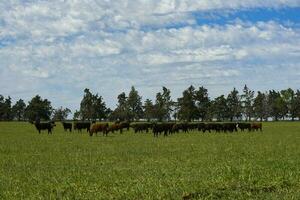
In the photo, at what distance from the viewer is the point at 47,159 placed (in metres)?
23.0

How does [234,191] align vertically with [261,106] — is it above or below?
below

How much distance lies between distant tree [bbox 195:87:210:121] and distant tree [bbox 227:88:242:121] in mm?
24634

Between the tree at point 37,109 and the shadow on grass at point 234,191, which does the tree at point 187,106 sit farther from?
the shadow on grass at point 234,191

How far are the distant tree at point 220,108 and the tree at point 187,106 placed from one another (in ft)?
65.2

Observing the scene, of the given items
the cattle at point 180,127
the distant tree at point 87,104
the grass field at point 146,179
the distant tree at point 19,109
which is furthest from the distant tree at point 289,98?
the grass field at point 146,179

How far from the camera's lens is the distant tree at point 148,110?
168175mm

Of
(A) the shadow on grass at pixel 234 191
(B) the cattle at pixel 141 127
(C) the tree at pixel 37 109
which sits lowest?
(A) the shadow on grass at pixel 234 191


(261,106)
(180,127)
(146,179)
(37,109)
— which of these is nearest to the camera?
(146,179)

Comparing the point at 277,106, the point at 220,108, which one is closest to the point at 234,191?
the point at 220,108

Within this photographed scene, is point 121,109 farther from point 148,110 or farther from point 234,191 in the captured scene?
point 234,191

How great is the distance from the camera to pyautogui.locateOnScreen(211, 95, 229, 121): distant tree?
6800 inches

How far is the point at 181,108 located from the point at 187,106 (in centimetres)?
194

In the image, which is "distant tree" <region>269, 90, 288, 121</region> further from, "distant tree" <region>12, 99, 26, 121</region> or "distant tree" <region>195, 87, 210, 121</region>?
"distant tree" <region>12, 99, 26, 121</region>

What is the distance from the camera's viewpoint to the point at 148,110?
16875 cm
